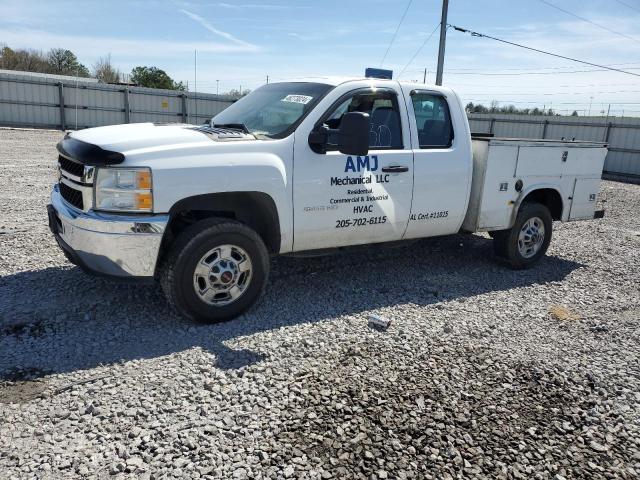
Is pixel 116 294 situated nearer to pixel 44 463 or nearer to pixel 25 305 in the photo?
pixel 25 305

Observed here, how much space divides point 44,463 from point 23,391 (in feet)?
2.63

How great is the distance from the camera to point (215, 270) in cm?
438

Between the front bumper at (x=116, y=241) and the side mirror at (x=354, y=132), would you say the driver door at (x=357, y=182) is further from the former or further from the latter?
the front bumper at (x=116, y=241)

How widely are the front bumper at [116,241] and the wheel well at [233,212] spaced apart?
0.17 metres

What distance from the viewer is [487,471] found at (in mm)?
2875

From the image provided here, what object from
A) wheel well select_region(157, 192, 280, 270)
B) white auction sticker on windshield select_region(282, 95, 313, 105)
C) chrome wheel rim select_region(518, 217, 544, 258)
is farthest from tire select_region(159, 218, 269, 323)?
chrome wheel rim select_region(518, 217, 544, 258)

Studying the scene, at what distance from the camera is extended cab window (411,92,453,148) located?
5.51m

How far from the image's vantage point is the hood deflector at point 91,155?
3.92m

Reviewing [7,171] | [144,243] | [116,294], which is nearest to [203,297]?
[144,243]

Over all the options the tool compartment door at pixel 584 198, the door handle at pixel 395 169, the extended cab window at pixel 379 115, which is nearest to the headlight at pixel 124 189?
the extended cab window at pixel 379 115

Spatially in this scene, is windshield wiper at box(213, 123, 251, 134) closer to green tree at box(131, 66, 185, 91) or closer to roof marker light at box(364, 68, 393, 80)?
roof marker light at box(364, 68, 393, 80)

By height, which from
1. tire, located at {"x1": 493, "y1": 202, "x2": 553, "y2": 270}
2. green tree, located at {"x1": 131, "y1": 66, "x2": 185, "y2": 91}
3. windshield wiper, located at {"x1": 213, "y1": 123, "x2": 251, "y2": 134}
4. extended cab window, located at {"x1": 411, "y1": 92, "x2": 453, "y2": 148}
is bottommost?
tire, located at {"x1": 493, "y1": 202, "x2": 553, "y2": 270}

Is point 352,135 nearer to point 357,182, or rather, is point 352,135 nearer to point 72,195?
point 357,182

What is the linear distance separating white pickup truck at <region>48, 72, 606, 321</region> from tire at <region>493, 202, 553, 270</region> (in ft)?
0.99
